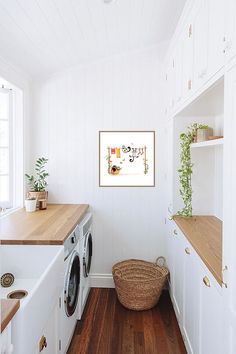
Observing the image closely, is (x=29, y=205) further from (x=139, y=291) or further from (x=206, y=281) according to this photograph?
(x=206, y=281)

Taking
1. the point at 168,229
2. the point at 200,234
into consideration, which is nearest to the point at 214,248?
the point at 200,234

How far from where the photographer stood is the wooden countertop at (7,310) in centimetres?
98

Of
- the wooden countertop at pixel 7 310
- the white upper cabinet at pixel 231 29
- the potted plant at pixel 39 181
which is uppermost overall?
the white upper cabinet at pixel 231 29

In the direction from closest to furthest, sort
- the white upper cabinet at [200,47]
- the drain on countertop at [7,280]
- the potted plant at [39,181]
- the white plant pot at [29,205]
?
the white upper cabinet at [200,47], the drain on countertop at [7,280], the white plant pot at [29,205], the potted plant at [39,181]

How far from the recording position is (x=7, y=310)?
1024 mm

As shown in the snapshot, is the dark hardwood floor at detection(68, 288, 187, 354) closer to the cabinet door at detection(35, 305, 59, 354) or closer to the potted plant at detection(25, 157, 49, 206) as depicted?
the cabinet door at detection(35, 305, 59, 354)

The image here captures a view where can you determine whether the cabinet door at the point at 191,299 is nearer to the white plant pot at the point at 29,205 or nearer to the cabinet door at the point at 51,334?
the cabinet door at the point at 51,334

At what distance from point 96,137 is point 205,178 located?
133 cm

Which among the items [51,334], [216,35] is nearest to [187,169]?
[216,35]

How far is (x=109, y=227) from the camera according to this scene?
11.0 feet

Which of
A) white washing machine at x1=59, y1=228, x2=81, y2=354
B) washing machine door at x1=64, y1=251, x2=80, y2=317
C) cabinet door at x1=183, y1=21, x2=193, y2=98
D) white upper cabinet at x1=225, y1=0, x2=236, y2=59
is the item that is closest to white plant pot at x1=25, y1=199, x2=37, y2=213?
white washing machine at x1=59, y1=228, x2=81, y2=354

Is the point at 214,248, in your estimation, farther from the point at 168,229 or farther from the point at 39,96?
the point at 39,96

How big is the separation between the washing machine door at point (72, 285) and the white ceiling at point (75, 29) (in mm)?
1827

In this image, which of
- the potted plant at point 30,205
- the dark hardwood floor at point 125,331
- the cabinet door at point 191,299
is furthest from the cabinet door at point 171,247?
the potted plant at point 30,205
